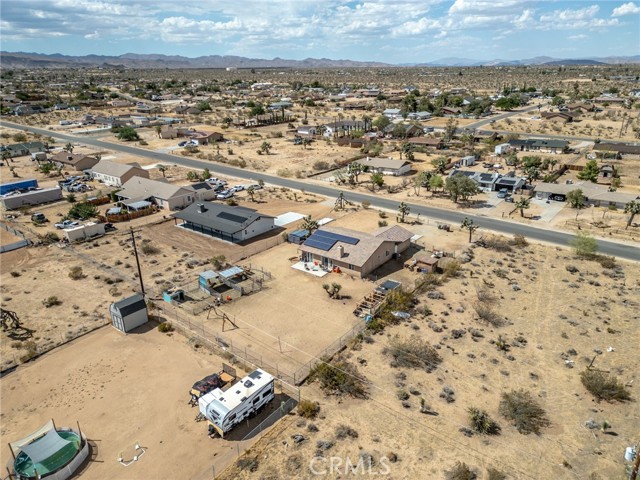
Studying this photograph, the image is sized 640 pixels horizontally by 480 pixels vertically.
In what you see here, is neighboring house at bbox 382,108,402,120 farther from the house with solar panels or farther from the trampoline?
the trampoline

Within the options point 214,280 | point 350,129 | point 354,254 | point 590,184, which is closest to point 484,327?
point 354,254

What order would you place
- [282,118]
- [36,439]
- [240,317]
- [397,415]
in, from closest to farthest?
1. [36,439]
2. [397,415]
3. [240,317]
4. [282,118]

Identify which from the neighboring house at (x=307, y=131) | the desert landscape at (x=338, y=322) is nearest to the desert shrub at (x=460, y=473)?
the desert landscape at (x=338, y=322)

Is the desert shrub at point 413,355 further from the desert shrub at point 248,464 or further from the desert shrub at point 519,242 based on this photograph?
the desert shrub at point 519,242

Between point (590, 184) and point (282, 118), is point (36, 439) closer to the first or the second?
point (590, 184)

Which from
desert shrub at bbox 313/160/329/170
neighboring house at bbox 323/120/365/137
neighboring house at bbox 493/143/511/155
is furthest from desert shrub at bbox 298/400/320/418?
neighboring house at bbox 323/120/365/137

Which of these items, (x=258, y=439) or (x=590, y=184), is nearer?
(x=258, y=439)
